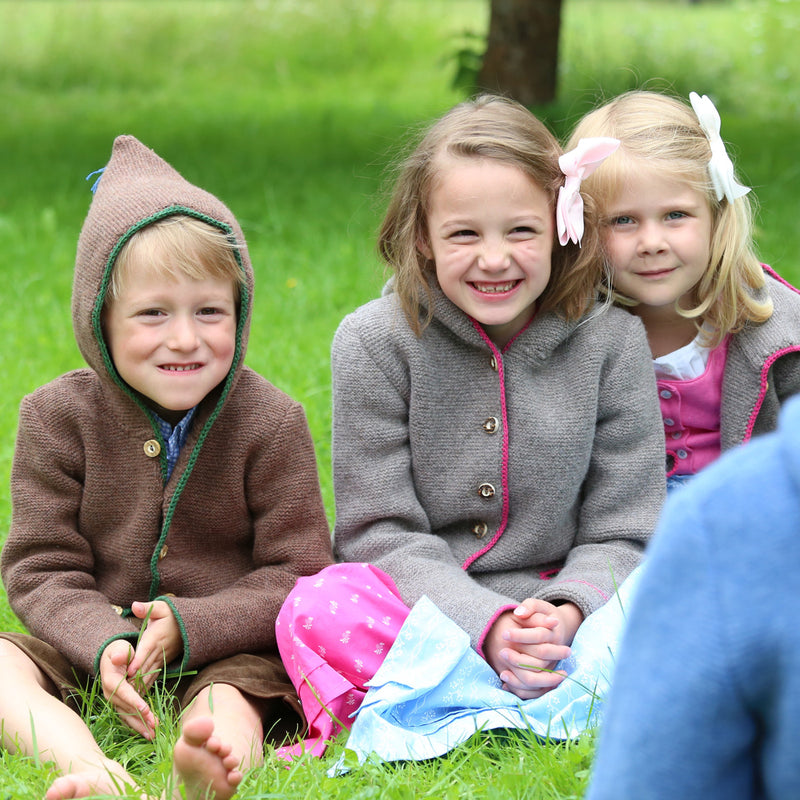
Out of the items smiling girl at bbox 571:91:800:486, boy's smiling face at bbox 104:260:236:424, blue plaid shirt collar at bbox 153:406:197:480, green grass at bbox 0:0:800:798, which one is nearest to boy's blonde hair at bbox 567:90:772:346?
smiling girl at bbox 571:91:800:486

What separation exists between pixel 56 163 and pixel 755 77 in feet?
26.0

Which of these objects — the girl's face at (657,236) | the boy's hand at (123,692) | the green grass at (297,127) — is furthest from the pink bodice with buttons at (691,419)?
the boy's hand at (123,692)

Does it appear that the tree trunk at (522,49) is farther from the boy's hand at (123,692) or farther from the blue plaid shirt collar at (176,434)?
the boy's hand at (123,692)

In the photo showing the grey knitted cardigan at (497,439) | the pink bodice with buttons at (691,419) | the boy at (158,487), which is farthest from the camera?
the pink bodice with buttons at (691,419)

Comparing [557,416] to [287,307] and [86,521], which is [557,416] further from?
[287,307]

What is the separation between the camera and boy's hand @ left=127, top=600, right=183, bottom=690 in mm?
2445

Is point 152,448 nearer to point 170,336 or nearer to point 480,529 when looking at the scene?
point 170,336

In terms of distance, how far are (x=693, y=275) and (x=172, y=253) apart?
4.20 feet

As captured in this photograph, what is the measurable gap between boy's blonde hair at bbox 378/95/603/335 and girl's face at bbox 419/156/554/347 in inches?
1.4

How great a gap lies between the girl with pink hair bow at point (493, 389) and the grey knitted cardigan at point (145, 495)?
19cm

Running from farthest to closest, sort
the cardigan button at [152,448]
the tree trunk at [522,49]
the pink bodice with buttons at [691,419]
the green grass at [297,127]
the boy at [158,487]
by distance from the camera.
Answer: the tree trunk at [522,49]
the green grass at [297,127]
the pink bodice with buttons at [691,419]
the cardigan button at [152,448]
the boy at [158,487]

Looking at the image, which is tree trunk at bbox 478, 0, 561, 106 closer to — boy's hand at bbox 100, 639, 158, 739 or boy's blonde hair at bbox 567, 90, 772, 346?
boy's blonde hair at bbox 567, 90, 772, 346

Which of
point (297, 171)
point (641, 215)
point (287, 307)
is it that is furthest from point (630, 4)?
point (641, 215)

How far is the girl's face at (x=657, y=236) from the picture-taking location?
9.27 feet
